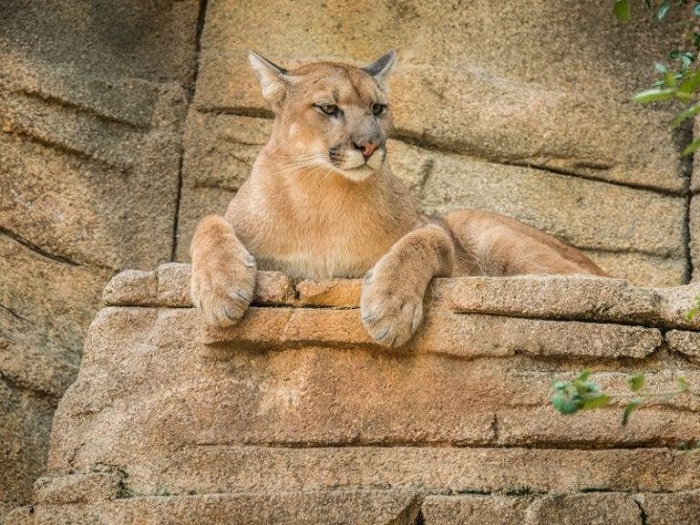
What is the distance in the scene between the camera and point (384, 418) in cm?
434

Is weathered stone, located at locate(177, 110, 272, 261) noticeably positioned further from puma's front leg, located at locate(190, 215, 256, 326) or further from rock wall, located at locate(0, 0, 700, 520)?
puma's front leg, located at locate(190, 215, 256, 326)

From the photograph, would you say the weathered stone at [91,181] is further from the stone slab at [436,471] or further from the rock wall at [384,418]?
the stone slab at [436,471]

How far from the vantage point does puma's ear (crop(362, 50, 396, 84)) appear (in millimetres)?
5645

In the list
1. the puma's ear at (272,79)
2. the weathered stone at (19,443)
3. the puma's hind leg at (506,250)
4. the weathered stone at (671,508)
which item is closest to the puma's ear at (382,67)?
the puma's ear at (272,79)

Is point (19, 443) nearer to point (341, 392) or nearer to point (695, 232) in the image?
point (341, 392)

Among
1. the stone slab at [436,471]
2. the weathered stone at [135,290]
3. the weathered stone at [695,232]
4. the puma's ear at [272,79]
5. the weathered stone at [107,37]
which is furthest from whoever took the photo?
the weathered stone at [695,232]

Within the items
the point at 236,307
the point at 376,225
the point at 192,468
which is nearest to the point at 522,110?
the point at 376,225

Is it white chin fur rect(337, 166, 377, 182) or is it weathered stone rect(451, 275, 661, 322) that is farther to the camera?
white chin fur rect(337, 166, 377, 182)

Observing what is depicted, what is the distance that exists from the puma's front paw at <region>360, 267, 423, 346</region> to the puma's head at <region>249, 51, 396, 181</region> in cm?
74

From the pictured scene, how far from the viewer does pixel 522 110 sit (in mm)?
6699

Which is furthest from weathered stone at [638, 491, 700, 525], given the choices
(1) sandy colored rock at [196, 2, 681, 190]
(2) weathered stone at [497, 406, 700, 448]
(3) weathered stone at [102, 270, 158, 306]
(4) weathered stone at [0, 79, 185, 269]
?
(4) weathered stone at [0, 79, 185, 269]

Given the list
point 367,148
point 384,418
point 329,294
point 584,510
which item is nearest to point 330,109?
point 367,148

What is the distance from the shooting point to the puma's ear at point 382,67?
222 inches

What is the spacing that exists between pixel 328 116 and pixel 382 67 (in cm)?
60
